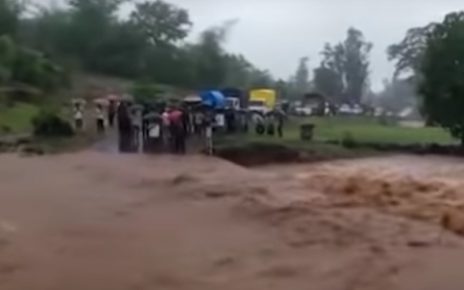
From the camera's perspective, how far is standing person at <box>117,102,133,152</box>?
21756mm

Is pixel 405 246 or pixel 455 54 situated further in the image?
pixel 455 54

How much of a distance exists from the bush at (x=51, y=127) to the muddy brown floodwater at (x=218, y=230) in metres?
5.11

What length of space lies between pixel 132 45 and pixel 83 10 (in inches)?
120

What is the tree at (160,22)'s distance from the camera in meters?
48.2

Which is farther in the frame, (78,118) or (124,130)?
(78,118)

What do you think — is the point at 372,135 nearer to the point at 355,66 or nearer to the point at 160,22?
the point at 160,22

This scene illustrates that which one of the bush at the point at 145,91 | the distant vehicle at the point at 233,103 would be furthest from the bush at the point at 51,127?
the bush at the point at 145,91

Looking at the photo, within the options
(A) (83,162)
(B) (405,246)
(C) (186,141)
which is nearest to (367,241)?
(B) (405,246)

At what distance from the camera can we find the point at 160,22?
1954 inches

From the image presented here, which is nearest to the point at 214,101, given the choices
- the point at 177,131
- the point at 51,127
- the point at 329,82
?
the point at 51,127

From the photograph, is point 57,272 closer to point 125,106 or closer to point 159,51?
point 125,106

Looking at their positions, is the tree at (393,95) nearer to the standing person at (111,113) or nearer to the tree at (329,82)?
the tree at (329,82)

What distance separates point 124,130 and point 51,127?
8.32ft

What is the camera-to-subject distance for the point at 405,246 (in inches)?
431
